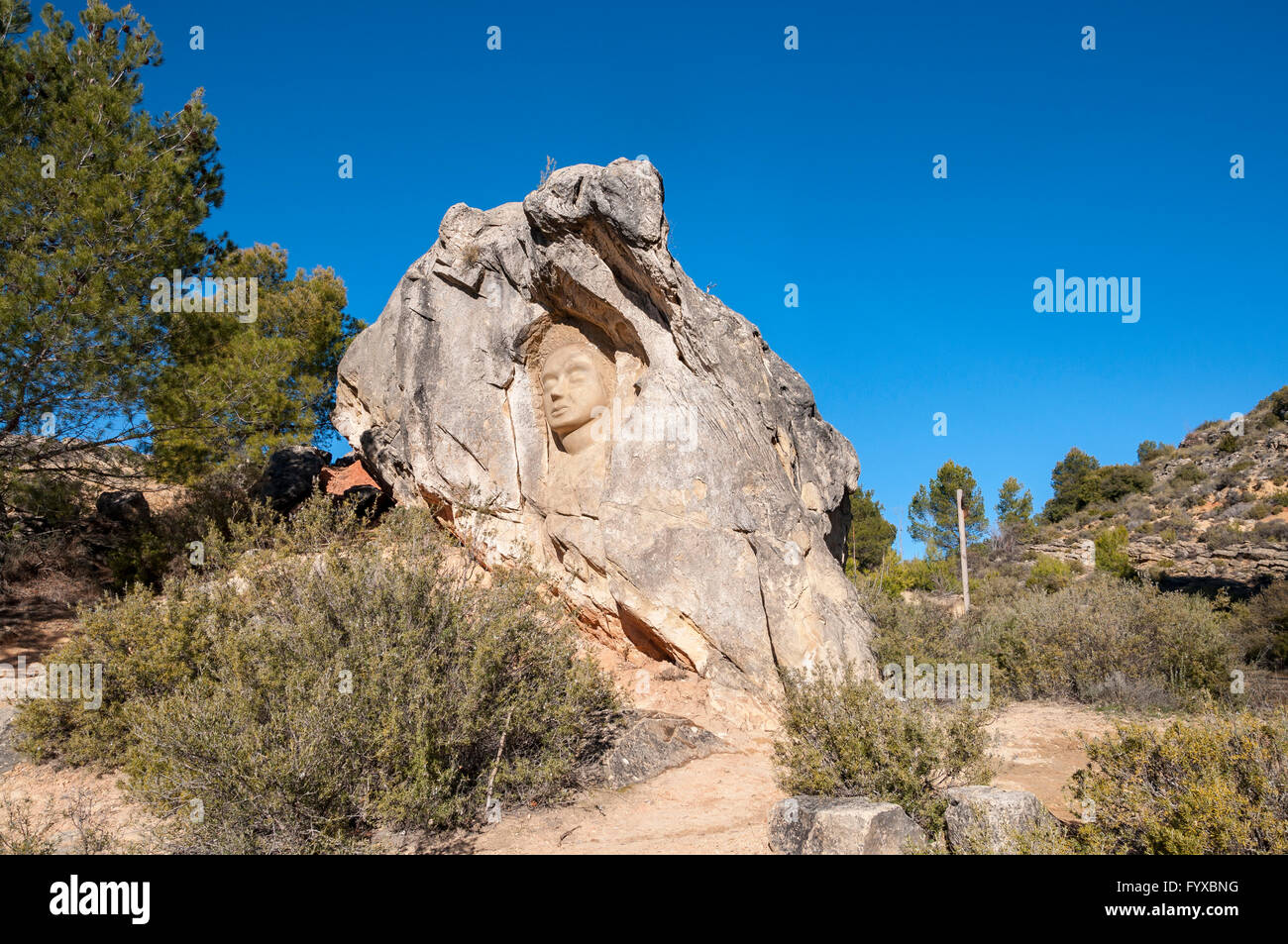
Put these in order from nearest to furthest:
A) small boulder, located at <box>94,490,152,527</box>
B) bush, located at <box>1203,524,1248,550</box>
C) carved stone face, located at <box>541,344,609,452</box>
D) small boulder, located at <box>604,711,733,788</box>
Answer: small boulder, located at <box>604,711,733,788</box> → carved stone face, located at <box>541,344,609,452</box> → small boulder, located at <box>94,490,152,527</box> → bush, located at <box>1203,524,1248,550</box>

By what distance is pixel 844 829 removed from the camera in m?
4.38

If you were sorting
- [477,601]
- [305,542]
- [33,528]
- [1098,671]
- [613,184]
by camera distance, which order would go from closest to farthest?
1. [477,601]
2. [305,542]
3. [613,184]
4. [1098,671]
5. [33,528]

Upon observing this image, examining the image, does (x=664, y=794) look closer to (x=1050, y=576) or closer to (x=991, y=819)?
(x=991, y=819)

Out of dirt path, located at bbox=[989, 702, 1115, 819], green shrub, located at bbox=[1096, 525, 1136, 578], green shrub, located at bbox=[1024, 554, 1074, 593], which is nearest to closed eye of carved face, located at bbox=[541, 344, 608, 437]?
dirt path, located at bbox=[989, 702, 1115, 819]

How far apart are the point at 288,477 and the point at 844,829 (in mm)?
13621

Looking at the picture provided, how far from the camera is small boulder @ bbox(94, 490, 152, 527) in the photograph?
13945 mm

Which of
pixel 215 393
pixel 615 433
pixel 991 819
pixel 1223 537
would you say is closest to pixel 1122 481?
pixel 1223 537

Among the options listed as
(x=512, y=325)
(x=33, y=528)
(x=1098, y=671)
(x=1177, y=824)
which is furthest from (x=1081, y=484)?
(x=33, y=528)

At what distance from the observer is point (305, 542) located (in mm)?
7375

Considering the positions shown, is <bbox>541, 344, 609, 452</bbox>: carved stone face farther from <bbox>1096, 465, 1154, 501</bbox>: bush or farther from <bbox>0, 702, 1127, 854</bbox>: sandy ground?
<bbox>1096, 465, 1154, 501</bbox>: bush

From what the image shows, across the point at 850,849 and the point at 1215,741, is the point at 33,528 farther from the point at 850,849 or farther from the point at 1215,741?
the point at 1215,741

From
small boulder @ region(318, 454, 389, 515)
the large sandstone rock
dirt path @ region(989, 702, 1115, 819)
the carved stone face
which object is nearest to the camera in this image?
dirt path @ region(989, 702, 1115, 819)

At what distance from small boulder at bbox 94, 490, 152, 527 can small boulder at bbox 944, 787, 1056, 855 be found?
14565 millimetres
